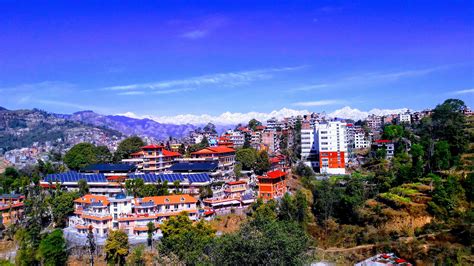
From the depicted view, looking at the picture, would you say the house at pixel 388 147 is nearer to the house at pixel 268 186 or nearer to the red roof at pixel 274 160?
the red roof at pixel 274 160

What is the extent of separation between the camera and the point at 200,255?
74.2 feet

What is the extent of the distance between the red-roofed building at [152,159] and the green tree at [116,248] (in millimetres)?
14947

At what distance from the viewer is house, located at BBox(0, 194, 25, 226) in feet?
108

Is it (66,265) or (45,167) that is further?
(45,167)

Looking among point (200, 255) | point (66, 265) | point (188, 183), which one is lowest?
point (66, 265)

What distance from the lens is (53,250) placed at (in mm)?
25453

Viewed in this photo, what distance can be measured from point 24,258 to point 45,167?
17.0 m

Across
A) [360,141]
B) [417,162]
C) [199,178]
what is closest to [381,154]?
[417,162]

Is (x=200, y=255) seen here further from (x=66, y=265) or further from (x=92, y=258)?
(x=66, y=265)

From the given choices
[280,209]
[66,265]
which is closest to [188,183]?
[280,209]

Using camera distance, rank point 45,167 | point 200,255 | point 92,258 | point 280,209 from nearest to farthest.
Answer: point 200,255
point 92,258
point 280,209
point 45,167

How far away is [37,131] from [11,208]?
129663 mm

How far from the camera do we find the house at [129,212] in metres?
27.8

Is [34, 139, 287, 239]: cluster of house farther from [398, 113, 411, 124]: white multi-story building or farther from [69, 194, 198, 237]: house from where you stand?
[398, 113, 411, 124]: white multi-story building
